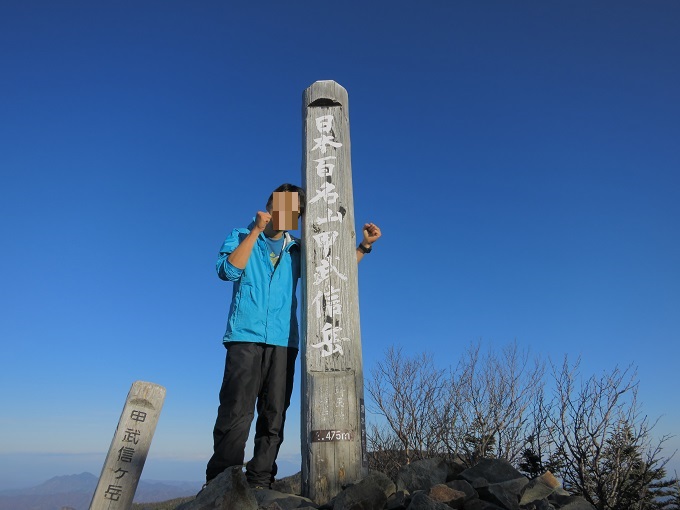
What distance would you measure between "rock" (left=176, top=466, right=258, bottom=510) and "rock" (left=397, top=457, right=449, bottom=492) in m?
1.24

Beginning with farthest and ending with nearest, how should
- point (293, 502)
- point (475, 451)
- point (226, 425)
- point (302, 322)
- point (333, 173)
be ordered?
point (475, 451), point (333, 173), point (302, 322), point (226, 425), point (293, 502)

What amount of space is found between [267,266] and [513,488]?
7.95 ft

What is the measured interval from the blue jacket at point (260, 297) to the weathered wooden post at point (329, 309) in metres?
0.13

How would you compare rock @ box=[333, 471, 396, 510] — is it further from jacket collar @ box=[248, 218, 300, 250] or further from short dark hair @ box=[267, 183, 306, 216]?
short dark hair @ box=[267, 183, 306, 216]

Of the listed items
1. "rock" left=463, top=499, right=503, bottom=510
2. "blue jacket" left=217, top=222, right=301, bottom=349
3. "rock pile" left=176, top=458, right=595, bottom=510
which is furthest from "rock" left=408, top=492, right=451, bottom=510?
"blue jacket" left=217, top=222, right=301, bottom=349

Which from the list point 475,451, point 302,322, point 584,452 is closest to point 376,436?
point 475,451

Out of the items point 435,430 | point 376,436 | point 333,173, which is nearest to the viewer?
point 333,173

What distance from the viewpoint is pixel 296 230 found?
473 cm

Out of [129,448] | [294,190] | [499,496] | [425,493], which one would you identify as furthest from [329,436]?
[294,190]

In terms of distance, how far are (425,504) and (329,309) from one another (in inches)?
65.5

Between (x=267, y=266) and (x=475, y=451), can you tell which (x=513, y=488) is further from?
(x=475, y=451)

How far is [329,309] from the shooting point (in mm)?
4355

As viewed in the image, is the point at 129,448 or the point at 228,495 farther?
the point at 129,448

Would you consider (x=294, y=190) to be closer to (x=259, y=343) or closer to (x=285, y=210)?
(x=285, y=210)
